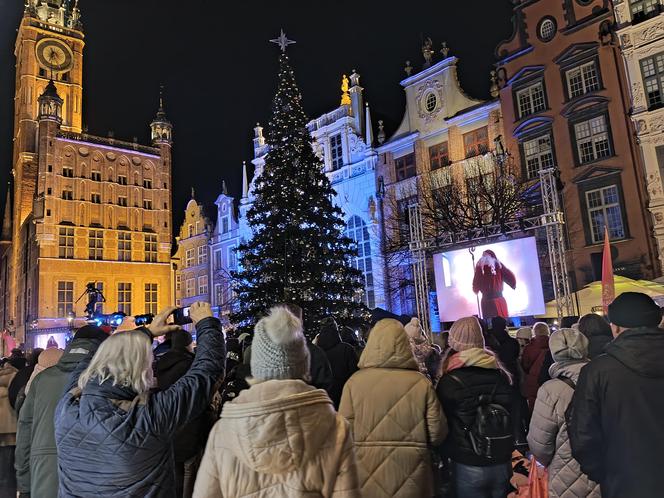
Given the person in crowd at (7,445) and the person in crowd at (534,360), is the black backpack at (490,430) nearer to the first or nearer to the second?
the person in crowd at (534,360)

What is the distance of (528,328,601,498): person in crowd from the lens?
12.1 feet

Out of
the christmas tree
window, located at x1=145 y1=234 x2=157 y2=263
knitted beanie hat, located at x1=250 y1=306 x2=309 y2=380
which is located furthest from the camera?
window, located at x1=145 y1=234 x2=157 y2=263

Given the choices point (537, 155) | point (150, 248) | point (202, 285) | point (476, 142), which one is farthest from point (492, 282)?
point (150, 248)

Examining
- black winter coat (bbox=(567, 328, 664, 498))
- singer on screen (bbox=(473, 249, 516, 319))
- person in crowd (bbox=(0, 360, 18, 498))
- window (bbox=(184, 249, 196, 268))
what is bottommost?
person in crowd (bbox=(0, 360, 18, 498))

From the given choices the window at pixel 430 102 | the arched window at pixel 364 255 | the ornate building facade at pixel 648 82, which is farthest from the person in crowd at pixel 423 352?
the window at pixel 430 102

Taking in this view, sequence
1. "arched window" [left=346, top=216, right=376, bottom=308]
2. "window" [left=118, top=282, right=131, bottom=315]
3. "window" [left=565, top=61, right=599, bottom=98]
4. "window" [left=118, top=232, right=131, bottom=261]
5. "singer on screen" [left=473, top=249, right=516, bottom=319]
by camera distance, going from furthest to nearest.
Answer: "window" [left=118, top=232, right=131, bottom=261]
"window" [left=118, top=282, right=131, bottom=315]
"arched window" [left=346, top=216, right=376, bottom=308]
"window" [left=565, top=61, right=599, bottom=98]
"singer on screen" [left=473, top=249, right=516, bottom=319]

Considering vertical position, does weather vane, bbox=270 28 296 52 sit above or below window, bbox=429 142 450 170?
above

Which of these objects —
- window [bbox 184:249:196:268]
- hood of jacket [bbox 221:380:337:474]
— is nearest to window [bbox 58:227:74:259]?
window [bbox 184:249:196:268]

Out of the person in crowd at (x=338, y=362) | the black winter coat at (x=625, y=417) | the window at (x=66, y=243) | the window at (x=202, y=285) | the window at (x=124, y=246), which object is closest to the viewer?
the black winter coat at (x=625, y=417)

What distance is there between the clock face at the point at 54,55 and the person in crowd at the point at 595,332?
58.9m

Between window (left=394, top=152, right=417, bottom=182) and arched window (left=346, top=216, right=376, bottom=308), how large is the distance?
348 centimetres

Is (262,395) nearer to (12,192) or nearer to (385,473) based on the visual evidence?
(385,473)

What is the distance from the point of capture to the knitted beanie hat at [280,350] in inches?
84.0

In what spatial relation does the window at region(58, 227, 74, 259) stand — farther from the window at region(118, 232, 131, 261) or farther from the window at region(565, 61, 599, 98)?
the window at region(565, 61, 599, 98)
